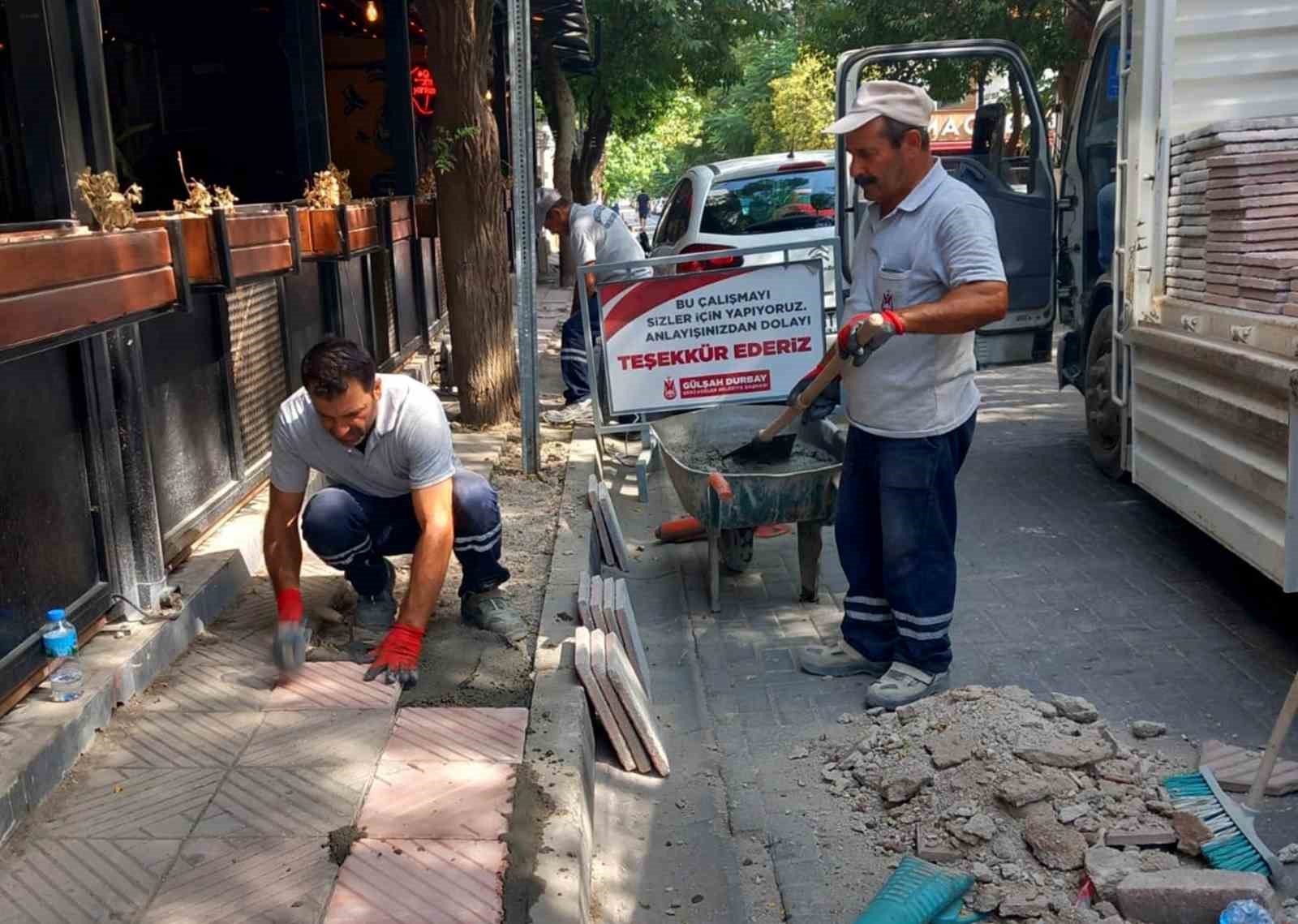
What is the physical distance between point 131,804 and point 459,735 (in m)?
0.90

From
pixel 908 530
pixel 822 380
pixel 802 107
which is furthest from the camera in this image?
pixel 802 107

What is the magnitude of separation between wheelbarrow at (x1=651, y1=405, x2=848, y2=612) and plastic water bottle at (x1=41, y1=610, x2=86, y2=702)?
2.50 m

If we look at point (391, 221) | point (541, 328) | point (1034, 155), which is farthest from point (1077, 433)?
point (541, 328)

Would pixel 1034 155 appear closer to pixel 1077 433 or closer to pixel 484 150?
pixel 1077 433

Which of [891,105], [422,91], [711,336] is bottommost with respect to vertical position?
[711,336]

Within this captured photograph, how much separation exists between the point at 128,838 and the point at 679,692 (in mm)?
2151

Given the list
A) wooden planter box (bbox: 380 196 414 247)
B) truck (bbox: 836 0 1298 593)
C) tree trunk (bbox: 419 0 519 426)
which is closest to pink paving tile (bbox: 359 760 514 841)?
truck (bbox: 836 0 1298 593)

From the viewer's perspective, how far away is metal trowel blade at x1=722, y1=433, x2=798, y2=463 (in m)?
5.47

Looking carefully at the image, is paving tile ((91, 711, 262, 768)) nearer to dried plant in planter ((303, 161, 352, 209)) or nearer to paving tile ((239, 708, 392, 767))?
paving tile ((239, 708, 392, 767))

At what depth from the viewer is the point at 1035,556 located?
5.97m

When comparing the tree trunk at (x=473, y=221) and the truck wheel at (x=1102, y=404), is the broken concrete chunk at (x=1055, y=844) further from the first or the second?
the tree trunk at (x=473, y=221)

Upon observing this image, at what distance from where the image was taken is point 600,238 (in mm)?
8875

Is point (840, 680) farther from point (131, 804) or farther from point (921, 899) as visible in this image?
point (131, 804)

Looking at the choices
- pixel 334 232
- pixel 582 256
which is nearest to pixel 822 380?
pixel 334 232
